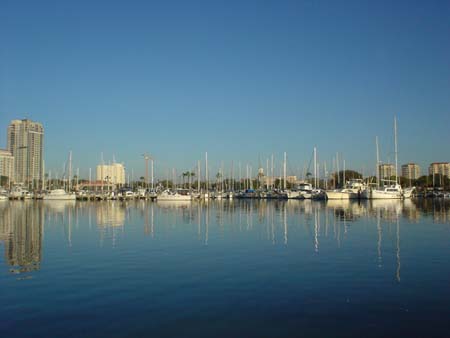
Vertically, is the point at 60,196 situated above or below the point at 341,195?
above

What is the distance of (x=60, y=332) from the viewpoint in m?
11.1

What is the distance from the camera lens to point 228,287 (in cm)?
1578

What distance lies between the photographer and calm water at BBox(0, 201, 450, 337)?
37.6 feet

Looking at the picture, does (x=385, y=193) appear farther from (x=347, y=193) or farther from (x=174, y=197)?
(x=174, y=197)

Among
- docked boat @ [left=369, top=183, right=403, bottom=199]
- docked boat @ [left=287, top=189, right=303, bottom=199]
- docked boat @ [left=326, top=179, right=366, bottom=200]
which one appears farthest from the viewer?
docked boat @ [left=287, top=189, right=303, bottom=199]

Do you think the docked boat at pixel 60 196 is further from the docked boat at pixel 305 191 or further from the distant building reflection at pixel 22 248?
the distant building reflection at pixel 22 248

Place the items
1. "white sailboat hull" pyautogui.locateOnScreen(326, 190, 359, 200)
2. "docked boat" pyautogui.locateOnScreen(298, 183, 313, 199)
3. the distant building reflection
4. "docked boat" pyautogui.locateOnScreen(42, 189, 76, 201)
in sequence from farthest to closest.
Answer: "docked boat" pyautogui.locateOnScreen(42, 189, 76, 201) < "docked boat" pyautogui.locateOnScreen(298, 183, 313, 199) < "white sailboat hull" pyautogui.locateOnScreen(326, 190, 359, 200) < the distant building reflection

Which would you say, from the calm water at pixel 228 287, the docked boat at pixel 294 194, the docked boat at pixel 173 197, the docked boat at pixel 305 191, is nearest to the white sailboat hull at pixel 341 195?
the docked boat at pixel 305 191

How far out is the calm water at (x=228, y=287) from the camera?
1146 cm

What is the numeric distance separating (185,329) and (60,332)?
10.4 ft

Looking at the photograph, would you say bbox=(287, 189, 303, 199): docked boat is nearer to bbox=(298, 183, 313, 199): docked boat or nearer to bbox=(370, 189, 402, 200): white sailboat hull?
bbox=(298, 183, 313, 199): docked boat

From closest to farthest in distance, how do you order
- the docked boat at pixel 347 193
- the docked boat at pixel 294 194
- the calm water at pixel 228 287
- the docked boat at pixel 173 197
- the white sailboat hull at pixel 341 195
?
the calm water at pixel 228 287 → the white sailboat hull at pixel 341 195 → the docked boat at pixel 347 193 → the docked boat at pixel 173 197 → the docked boat at pixel 294 194

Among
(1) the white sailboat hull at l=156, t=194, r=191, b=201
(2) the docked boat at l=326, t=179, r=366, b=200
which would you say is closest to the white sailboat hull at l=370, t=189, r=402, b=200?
(2) the docked boat at l=326, t=179, r=366, b=200

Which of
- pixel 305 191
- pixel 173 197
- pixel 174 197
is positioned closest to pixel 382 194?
pixel 305 191
